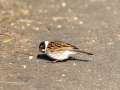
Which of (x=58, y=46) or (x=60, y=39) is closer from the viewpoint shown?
(x=58, y=46)

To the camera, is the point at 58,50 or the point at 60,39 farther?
the point at 60,39

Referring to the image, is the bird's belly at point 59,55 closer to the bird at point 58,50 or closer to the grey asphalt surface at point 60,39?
the bird at point 58,50

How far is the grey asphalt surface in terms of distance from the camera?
8219 millimetres

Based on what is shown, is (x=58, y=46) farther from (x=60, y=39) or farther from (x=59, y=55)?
(x=60, y=39)

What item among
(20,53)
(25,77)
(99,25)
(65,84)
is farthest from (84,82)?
(99,25)

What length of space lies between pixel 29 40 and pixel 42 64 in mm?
2141

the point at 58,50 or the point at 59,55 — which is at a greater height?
the point at 58,50

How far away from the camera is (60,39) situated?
38.2 ft

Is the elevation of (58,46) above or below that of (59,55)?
above

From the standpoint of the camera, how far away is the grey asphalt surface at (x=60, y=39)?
8.22m

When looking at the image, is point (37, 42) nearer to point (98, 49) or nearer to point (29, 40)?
point (29, 40)

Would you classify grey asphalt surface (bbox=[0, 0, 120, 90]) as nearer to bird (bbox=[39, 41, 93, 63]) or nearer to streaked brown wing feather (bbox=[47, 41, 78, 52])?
bird (bbox=[39, 41, 93, 63])

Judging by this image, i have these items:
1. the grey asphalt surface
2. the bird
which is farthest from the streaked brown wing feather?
the grey asphalt surface

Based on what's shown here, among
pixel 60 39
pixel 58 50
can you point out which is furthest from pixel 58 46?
pixel 60 39
